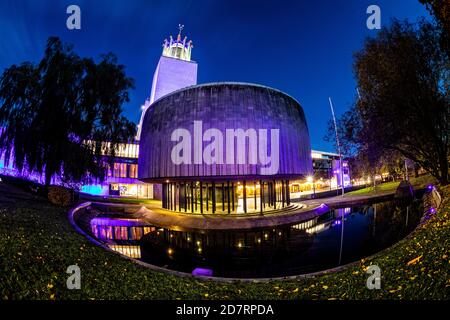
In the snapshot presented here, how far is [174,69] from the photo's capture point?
51531 millimetres

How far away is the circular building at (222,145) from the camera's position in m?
19.2

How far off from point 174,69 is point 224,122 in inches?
1515

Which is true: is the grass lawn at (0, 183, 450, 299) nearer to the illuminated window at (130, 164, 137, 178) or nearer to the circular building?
the circular building

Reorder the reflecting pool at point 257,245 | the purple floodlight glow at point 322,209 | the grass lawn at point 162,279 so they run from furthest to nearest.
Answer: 1. the purple floodlight glow at point 322,209
2. the reflecting pool at point 257,245
3. the grass lawn at point 162,279

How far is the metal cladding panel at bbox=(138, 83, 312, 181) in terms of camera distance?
19453 millimetres

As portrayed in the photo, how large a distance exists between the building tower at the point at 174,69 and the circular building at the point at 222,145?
29.7m

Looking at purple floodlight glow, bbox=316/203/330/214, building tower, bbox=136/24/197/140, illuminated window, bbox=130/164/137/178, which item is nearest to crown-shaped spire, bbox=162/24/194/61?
building tower, bbox=136/24/197/140

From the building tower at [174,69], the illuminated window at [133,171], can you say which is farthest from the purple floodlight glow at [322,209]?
the building tower at [174,69]

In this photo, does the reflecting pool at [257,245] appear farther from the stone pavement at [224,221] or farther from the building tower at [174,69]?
the building tower at [174,69]

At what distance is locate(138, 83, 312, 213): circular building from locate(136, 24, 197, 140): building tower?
1171 inches

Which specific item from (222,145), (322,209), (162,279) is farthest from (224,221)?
(322,209)

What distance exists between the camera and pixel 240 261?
372 inches
